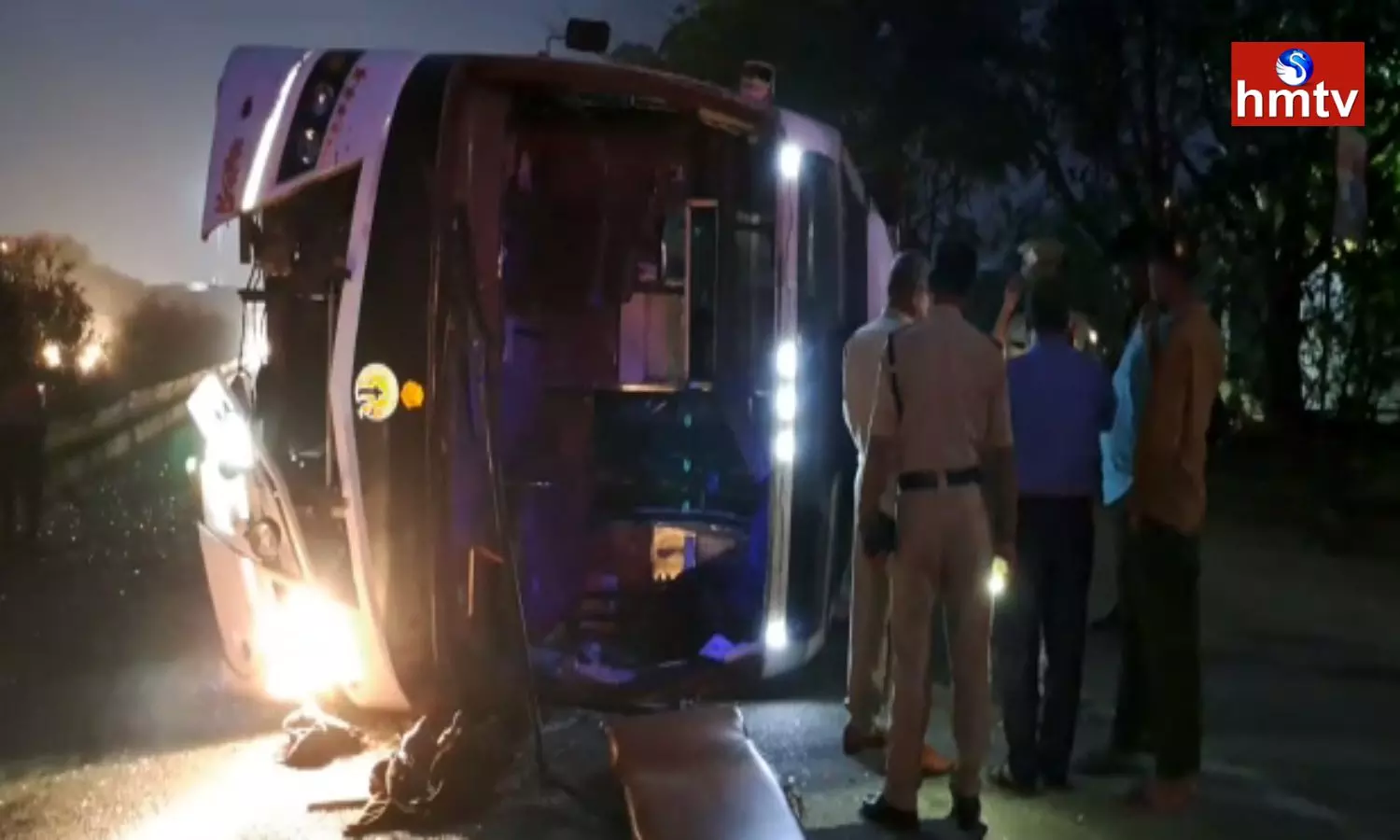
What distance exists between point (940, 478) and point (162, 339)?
186 feet

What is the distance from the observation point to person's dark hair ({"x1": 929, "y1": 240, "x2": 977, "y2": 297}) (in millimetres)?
5387

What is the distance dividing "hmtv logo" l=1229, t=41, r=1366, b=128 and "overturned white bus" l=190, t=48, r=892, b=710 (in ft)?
45.5

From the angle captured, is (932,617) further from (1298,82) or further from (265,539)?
(1298,82)

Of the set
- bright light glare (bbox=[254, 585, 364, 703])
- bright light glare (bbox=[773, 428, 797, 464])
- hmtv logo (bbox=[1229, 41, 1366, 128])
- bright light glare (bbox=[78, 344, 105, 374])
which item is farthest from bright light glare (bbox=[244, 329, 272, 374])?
bright light glare (bbox=[78, 344, 105, 374])

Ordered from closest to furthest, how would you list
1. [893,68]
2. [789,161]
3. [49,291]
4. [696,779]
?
[696,779], [789,161], [893,68], [49,291]

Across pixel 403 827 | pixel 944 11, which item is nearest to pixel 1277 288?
pixel 944 11

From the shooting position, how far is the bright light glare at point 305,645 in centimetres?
567

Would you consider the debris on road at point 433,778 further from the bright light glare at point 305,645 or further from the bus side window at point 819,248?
the bus side window at point 819,248

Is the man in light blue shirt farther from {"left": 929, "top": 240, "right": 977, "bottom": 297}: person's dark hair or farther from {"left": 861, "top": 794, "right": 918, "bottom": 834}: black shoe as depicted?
{"left": 861, "top": 794, "right": 918, "bottom": 834}: black shoe

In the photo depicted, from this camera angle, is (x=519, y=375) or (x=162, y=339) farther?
(x=162, y=339)

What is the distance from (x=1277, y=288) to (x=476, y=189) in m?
20.0

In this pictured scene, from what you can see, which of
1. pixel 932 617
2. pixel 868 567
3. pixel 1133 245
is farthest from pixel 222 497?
pixel 1133 245

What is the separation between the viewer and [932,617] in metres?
5.36

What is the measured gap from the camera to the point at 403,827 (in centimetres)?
529
